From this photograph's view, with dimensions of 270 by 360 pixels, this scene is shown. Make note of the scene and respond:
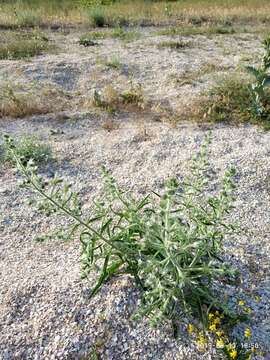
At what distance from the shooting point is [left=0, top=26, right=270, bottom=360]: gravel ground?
2.58m

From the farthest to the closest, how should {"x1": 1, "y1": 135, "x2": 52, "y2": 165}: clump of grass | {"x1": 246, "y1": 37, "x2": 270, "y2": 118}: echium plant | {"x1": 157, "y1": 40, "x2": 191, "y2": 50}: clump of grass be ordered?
{"x1": 157, "y1": 40, "x2": 191, "y2": 50}: clump of grass < {"x1": 246, "y1": 37, "x2": 270, "y2": 118}: echium plant < {"x1": 1, "y1": 135, "x2": 52, "y2": 165}: clump of grass

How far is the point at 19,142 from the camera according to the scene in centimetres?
514

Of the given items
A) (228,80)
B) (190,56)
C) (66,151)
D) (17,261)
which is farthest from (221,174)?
(190,56)

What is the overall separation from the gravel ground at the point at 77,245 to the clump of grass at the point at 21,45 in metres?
3.76

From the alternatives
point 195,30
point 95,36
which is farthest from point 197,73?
point 195,30

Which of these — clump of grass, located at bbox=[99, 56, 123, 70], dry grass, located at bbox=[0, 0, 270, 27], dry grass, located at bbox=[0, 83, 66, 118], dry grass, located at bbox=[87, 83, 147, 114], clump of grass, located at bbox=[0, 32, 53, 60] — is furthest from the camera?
dry grass, located at bbox=[0, 0, 270, 27]

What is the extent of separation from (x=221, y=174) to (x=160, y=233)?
2.17 m

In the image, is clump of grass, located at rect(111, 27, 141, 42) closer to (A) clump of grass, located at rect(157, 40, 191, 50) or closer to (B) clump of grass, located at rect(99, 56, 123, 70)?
(A) clump of grass, located at rect(157, 40, 191, 50)

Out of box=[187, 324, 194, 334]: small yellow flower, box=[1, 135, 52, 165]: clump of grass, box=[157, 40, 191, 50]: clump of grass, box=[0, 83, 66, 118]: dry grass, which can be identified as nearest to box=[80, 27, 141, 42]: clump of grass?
A: box=[157, 40, 191, 50]: clump of grass

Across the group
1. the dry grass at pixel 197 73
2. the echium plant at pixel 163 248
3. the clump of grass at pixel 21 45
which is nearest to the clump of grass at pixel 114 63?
the dry grass at pixel 197 73

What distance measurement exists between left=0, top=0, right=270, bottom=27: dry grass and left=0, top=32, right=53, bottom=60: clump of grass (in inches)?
72.1

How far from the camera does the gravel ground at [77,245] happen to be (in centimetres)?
258

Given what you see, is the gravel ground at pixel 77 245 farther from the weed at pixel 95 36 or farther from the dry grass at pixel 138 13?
the dry grass at pixel 138 13

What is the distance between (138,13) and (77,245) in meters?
→ 12.8
